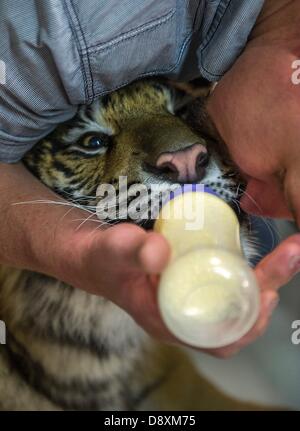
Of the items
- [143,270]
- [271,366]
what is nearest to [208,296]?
[143,270]

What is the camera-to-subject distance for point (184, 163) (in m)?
0.52

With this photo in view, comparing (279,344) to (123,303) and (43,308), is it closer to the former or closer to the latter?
(43,308)

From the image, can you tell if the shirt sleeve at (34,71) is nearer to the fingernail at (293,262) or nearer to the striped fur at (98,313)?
the striped fur at (98,313)

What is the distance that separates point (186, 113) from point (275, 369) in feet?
1.22

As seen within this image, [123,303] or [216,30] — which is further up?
[216,30]

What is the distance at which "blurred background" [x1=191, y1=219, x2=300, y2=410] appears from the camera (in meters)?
0.79

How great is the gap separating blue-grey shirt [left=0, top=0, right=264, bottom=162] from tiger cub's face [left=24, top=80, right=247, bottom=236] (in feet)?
0.11

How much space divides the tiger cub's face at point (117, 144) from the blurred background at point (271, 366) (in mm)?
274

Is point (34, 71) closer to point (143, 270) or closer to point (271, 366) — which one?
point (143, 270)

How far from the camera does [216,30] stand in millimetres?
521

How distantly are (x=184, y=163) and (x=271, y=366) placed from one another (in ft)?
1.26

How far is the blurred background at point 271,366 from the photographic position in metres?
0.79

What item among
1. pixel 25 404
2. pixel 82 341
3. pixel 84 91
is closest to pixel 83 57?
pixel 84 91

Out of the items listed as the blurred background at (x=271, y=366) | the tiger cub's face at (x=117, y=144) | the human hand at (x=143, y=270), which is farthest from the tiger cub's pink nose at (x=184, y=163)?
the blurred background at (x=271, y=366)
